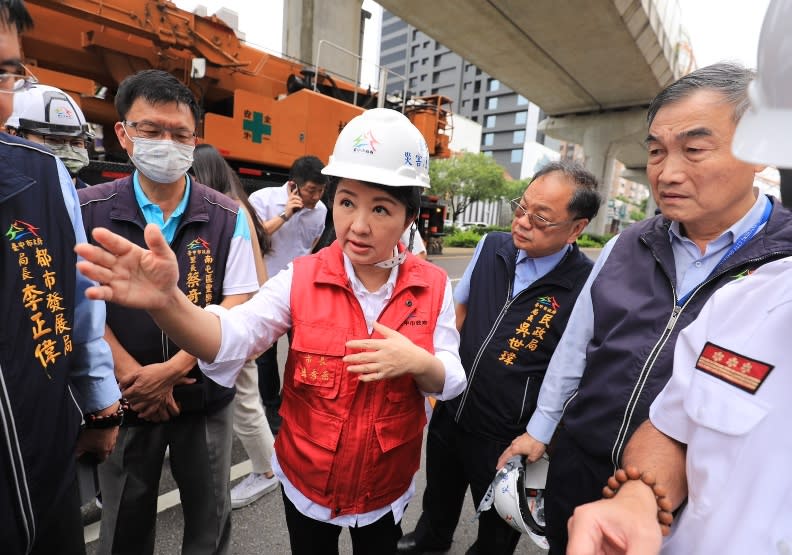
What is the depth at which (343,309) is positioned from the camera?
135cm

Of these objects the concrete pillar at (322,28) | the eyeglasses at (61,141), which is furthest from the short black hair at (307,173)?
the concrete pillar at (322,28)

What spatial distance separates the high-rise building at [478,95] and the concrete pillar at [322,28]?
45.1 metres

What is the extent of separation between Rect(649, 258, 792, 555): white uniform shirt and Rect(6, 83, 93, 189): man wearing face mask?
9.78 ft

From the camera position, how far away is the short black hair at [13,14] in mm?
1115

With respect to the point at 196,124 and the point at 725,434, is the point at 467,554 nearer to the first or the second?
the point at 725,434

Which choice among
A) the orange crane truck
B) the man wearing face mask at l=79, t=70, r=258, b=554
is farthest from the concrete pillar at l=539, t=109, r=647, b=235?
the man wearing face mask at l=79, t=70, r=258, b=554

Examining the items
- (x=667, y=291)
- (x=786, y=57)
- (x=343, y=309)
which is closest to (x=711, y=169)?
(x=667, y=291)

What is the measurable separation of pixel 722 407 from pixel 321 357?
1.01 metres

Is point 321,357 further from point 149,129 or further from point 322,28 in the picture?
point 322,28

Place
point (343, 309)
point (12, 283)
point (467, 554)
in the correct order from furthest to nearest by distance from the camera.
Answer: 1. point (467, 554)
2. point (343, 309)
3. point (12, 283)

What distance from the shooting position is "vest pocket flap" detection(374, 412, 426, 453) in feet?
4.33

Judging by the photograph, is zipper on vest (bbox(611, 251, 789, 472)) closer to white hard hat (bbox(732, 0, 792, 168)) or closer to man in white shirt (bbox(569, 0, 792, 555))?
man in white shirt (bbox(569, 0, 792, 555))

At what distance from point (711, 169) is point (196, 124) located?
2.05m

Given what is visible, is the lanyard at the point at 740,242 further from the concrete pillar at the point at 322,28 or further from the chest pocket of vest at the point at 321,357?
the concrete pillar at the point at 322,28
